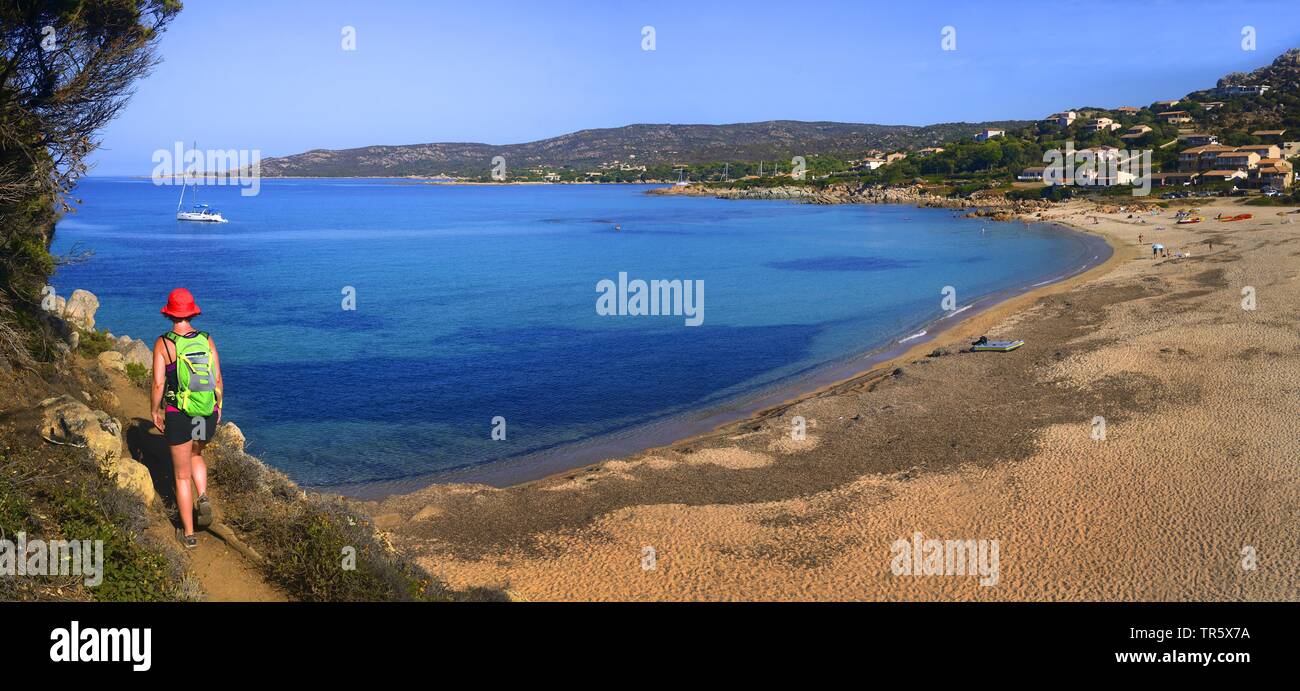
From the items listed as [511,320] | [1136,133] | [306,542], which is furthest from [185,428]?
[1136,133]

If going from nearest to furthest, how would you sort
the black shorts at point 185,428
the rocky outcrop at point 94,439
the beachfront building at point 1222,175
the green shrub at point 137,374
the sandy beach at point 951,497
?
the black shorts at point 185,428, the rocky outcrop at point 94,439, the sandy beach at point 951,497, the green shrub at point 137,374, the beachfront building at point 1222,175

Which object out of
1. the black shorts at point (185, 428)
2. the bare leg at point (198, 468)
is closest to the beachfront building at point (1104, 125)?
the bare leg at point (198, 468)

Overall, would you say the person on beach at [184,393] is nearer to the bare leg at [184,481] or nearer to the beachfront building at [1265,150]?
the bare leg at [184,481]

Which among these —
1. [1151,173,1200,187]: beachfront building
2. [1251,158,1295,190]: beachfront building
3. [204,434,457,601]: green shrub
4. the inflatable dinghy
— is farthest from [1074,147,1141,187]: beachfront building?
[204,434,457,601]: green shrub

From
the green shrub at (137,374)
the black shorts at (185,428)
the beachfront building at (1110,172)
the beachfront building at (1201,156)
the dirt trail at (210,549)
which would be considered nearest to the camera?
the dirt trail at (210,549)
